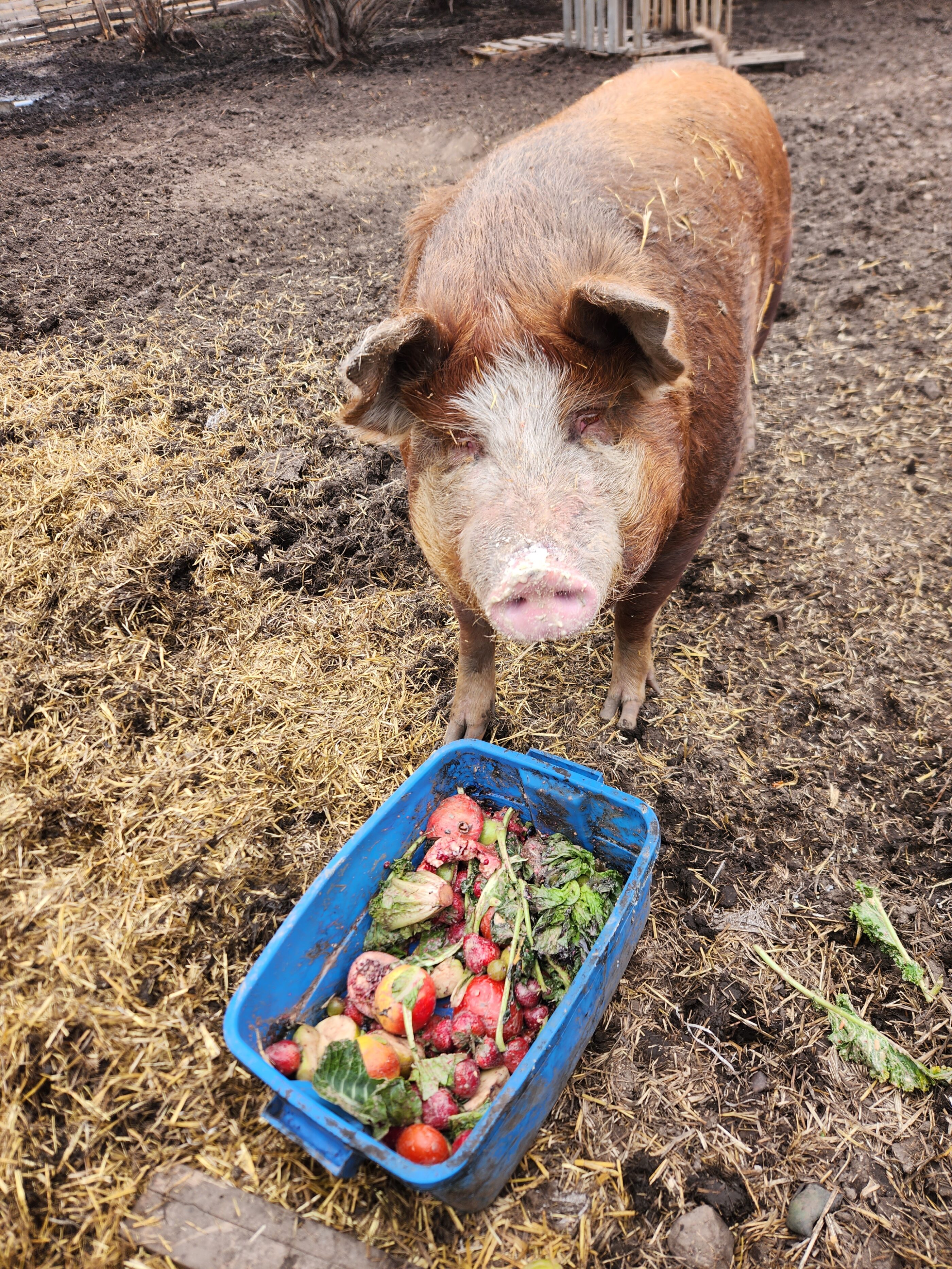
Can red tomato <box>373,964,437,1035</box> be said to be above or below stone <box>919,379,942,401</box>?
below

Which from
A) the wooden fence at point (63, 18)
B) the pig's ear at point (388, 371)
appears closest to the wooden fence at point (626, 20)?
the wooden fence at point (63, 18)

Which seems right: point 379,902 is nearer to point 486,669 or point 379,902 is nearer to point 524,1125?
point 524,1125

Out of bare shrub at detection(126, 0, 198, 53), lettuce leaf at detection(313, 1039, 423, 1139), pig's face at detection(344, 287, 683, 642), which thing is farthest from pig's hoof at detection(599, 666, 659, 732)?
bare shrub at detection(126, 0, 198, 53)

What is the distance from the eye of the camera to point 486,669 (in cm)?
294

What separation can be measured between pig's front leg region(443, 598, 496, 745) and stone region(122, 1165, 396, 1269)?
1.48 m

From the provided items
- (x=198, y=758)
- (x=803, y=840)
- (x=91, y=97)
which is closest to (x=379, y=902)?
(x=198, y=758)

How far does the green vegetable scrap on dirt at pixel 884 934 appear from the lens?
230cm

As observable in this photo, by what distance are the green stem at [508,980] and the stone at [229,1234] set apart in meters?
0.54

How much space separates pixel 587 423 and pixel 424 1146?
1748 millimetres

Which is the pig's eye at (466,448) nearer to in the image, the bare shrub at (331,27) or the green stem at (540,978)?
the green stem at (540,978)

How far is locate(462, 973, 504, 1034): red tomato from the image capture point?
1971 millimetres

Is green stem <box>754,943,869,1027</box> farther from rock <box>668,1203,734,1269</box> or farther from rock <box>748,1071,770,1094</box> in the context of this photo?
rock <box>668,1203,734,1269</box>

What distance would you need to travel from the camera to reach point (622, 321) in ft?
6.09

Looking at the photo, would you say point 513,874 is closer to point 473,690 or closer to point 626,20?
point 473,690
